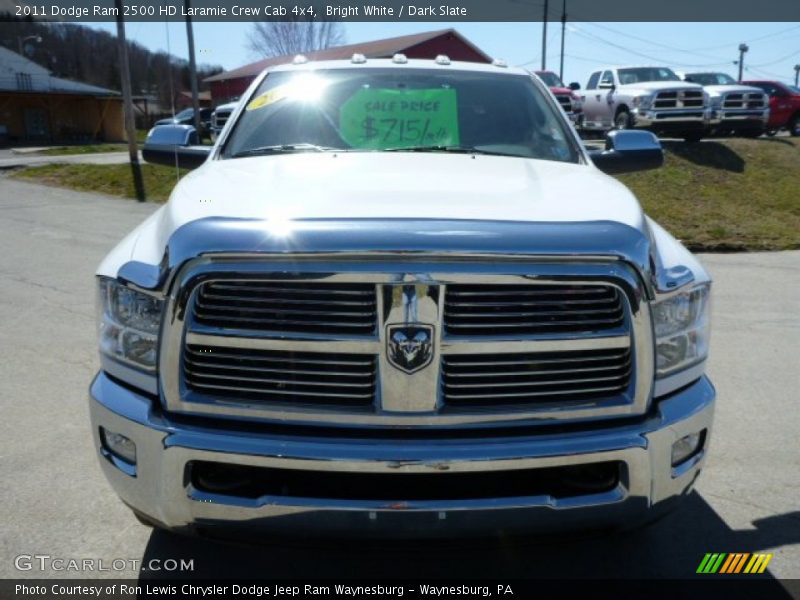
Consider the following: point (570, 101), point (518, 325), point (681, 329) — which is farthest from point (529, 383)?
point (570, 101)

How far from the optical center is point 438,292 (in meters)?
2.13

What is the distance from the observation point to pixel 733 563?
284 centimetres

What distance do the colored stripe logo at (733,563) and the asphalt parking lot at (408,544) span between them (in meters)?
0.03

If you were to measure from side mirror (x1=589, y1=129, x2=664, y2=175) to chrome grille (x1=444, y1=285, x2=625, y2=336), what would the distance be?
75.6 inches

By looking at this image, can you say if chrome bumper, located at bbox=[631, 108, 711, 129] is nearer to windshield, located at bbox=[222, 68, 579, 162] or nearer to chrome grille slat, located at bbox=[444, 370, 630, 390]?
windshield, located at bbox=[222, 68, 579, 162]

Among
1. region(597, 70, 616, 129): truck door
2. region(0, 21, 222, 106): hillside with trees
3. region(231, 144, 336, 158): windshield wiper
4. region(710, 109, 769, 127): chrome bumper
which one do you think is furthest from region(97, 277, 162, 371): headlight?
region(0, 21, 222, 106): hillside with trees

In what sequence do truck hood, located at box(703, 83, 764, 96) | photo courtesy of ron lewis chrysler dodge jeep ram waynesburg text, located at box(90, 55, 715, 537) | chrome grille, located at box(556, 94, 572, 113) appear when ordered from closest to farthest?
photo courtesy of ron lewis chrysler dodge jeep ram waynesburg text, located at box(90, 55, 715, 537) < truck hood, located at box(703, 83, 764, 96) < chrome grille, located at box(556, 94, 572, 113)

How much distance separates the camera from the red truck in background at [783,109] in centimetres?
2027

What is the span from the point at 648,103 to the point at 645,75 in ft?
7.24

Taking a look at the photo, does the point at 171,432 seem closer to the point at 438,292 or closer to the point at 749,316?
the point at 438,292

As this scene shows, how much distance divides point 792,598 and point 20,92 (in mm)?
50788

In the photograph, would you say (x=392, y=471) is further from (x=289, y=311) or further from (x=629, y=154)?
(x=629, y=154)

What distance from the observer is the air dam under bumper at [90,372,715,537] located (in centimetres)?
215

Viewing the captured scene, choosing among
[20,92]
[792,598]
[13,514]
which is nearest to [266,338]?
[13,514]
